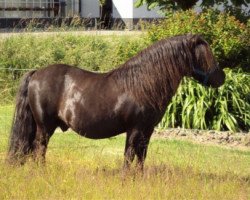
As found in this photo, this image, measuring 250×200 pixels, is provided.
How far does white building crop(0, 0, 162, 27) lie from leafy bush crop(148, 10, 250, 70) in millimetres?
20960

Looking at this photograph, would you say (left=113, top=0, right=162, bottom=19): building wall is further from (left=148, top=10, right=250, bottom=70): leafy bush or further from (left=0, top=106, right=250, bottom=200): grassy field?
(left=0, top=106, right=250, bottom=200): grassy field

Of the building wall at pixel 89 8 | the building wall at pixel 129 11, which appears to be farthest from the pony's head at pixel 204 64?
the building wall at pixel 89 8

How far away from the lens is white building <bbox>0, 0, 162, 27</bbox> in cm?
3625

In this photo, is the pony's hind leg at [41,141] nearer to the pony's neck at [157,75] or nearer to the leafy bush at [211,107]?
the pony's neck at [157,75]

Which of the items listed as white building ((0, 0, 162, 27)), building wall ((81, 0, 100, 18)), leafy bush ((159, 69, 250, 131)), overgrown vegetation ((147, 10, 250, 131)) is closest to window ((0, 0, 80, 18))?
white building ((0, 0, 162, 27))

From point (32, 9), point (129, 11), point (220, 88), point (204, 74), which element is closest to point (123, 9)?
point (129, 11)

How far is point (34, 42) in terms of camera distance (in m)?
18.4

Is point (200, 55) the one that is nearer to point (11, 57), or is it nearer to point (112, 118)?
point (112, 118)

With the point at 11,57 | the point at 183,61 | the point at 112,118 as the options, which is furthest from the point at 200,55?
the point at 11,57

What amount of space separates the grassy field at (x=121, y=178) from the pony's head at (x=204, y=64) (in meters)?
1.08

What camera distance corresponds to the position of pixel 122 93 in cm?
852

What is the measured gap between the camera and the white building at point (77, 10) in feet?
119

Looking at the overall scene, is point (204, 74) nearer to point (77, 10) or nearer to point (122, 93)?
point (122, 93)

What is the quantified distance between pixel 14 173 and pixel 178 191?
74.5 inches
